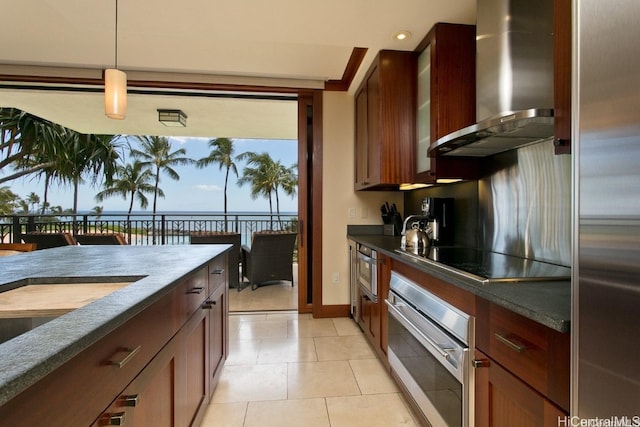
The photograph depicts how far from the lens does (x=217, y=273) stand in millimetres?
2029

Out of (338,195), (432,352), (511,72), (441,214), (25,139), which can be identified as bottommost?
(432,352)

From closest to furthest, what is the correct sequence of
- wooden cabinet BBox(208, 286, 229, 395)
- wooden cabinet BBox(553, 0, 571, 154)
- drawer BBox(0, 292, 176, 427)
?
drawer BBox(0, 292, 176, 427) → wooden cabinet BBox(553, 0, 571, 154) → wooden cabinet BBox(208, 286, 229, 395)

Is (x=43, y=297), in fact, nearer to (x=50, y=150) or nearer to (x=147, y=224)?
(x=50, y=150)

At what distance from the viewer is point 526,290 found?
1080 mm

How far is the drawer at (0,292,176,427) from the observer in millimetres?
523

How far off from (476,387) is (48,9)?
3.46 metres

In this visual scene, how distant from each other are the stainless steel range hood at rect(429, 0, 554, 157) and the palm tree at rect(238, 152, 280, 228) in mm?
11145

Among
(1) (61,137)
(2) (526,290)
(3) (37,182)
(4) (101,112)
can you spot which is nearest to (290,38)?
(2) (526,290)

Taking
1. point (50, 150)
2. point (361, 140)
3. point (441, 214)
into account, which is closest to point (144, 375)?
point (441, 214)

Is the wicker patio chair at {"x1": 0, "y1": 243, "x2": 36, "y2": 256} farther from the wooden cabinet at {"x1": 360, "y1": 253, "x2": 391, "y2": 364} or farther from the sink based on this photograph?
the wooden cabinet at {"x1": 360, "y1": 253, "x2": 391, "y2": 364}

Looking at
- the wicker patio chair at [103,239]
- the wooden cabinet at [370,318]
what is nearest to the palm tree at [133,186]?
the wicker patio chair at [103,239]

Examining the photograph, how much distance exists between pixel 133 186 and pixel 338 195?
11.3 meters

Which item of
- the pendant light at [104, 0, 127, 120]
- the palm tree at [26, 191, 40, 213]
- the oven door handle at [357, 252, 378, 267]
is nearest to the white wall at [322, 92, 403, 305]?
the oven door handle at [357, 252, 378, 267]

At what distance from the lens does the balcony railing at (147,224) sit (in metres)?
5.39
